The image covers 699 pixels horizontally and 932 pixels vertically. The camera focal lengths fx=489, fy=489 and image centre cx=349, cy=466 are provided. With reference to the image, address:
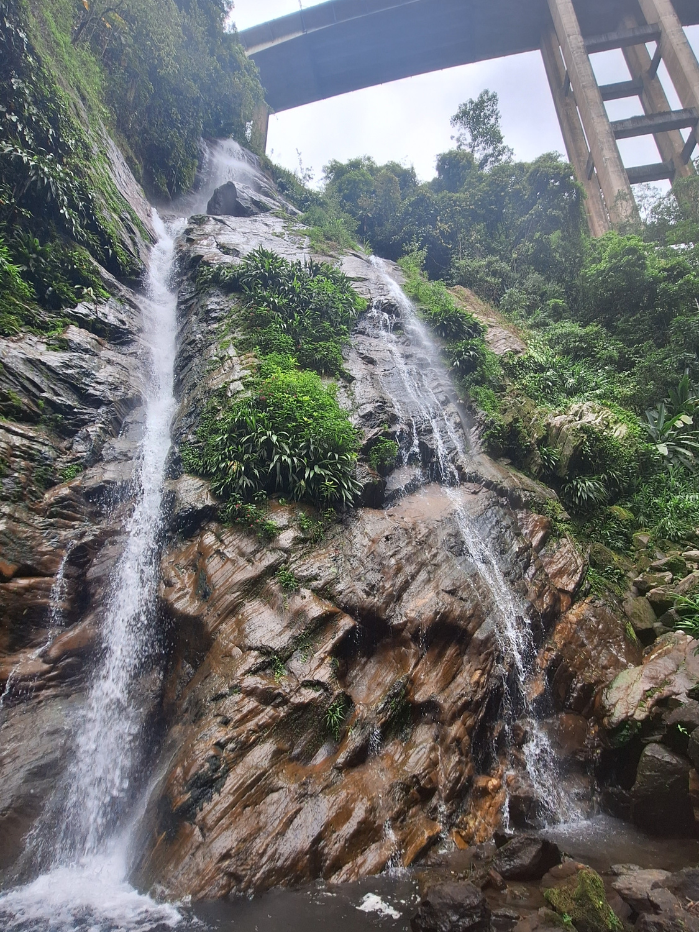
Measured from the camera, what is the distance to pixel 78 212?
13609 mm

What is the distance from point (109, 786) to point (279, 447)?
5987 millimetres

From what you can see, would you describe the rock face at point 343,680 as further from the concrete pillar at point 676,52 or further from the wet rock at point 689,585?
the concrete pillar at point 676,52

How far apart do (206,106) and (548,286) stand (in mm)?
21403

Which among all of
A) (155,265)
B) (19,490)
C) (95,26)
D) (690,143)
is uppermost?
(690,143)

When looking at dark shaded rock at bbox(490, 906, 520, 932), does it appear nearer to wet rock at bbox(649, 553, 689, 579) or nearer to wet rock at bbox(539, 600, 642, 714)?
wet rock at bbox(539, 600, 642, 714)

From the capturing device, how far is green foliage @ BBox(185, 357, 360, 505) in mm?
9586

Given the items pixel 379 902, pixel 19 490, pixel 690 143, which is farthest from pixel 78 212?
pixel 690 143

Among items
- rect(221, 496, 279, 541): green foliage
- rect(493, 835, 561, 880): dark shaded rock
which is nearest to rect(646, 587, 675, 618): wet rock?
rect(493, 835, 561, 880): dark shaded rock

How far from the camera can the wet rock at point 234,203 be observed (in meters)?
22.1

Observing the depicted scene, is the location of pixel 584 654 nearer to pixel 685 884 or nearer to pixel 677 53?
pixel 685 884

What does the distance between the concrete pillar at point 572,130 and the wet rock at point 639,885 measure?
1162 inches

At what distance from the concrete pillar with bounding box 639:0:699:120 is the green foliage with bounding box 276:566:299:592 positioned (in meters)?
36.0

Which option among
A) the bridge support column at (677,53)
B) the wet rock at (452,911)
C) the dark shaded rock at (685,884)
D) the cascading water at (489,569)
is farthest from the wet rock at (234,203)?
the bridge support column at (677,53)

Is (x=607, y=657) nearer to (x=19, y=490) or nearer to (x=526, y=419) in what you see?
(x=526, y=419)
